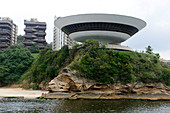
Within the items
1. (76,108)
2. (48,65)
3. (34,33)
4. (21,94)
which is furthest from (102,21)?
(34,33)

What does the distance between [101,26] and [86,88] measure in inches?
647

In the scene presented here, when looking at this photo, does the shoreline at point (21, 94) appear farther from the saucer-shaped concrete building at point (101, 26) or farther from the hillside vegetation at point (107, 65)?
the saucer-shaped concrete building at point (101, 26)

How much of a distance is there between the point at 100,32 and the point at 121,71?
1239 centimetres

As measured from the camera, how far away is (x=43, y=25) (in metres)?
79.5

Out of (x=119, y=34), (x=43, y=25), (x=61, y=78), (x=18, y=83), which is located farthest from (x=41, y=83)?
(x=43, y=25)

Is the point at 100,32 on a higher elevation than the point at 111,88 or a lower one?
higher

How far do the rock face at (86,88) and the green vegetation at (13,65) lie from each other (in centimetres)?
2143

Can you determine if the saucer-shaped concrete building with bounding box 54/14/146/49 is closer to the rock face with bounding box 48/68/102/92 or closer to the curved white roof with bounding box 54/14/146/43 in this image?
the curved white roof with bounding box 54/14/146/43

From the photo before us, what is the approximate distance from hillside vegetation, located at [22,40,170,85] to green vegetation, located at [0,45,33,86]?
33.6 ft

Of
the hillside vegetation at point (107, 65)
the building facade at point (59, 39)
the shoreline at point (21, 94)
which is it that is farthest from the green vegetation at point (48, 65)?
the building facade at point (59, 39)

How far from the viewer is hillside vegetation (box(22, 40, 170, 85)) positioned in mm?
32844

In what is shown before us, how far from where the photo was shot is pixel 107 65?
33625mm

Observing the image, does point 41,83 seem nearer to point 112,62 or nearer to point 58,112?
point 112,62

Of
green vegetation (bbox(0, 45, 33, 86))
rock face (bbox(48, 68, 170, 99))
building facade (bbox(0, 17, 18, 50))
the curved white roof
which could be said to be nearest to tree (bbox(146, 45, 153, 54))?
the curved white roof
